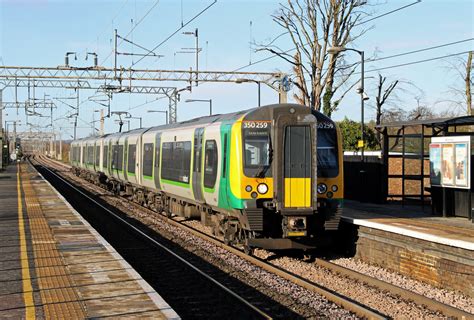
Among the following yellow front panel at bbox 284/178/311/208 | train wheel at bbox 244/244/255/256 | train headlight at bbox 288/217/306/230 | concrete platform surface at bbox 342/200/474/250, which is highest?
yellow front panel at bbox 284/178/311/208

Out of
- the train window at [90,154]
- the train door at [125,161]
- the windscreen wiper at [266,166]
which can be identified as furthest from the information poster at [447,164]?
Result: the train window at [90,154]

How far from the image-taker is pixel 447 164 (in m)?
15.3

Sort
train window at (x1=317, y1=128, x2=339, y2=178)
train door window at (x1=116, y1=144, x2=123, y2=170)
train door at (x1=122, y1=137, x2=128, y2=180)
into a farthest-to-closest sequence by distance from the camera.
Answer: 1. train door window at (x1=116, y1=144, x2=123, y2=170)
2. train door at (x1=122, y1=137, x2=128, y2=180)
3. train window at (x1=317, y1=128, x2=339, y2=178)

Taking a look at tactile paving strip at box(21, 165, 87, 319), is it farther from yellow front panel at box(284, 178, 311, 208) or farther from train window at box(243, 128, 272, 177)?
yellow front panel at box(284, 178, 311, 208)

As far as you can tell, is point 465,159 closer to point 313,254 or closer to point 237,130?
point 313,254

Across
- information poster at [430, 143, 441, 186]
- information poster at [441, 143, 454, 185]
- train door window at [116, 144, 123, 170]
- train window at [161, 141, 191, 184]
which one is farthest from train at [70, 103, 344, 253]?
train door window at [116, 144, 123, 170]

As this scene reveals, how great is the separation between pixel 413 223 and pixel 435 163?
8.59 ft

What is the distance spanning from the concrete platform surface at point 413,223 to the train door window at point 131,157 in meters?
10.2

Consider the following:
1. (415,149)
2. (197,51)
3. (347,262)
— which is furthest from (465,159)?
Result: (197,51)

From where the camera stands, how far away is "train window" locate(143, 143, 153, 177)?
22844 millimetres

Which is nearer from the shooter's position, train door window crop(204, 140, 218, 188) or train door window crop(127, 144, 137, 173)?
train door window crop(204, 140, 218, 188)

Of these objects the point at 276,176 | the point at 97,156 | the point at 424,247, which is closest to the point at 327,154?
the point at 276,176

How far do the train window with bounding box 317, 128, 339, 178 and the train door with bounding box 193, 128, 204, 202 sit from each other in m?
3.80

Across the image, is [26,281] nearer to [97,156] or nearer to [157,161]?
[157,161]
